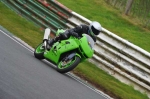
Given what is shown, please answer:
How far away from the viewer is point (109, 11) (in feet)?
59.8

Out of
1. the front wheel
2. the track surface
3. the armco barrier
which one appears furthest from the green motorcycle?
the armco barrier

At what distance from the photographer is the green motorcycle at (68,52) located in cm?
1177

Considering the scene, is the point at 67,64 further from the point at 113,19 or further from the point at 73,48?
the point at 113,19

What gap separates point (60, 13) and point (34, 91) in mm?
8555

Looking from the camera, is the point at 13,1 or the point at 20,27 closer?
the point at 20,27

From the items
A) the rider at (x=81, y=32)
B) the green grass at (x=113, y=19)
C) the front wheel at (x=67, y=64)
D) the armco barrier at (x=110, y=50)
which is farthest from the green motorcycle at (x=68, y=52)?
the green grass at (x=113, y=19)

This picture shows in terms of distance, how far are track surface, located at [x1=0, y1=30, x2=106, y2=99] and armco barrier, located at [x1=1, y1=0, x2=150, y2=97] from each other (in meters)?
2.40

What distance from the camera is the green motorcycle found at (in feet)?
38.6

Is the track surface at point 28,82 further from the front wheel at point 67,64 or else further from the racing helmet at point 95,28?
the racing helmet at point 95,28

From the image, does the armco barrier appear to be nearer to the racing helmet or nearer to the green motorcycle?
Answer: the green motorcycle

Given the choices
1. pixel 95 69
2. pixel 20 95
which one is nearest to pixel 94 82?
pixel 95 69

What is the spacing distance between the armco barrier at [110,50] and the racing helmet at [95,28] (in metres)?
2.05

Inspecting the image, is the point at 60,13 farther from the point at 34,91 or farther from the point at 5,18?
the point at 34,91

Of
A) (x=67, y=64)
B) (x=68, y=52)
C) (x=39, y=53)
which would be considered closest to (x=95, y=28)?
(x=68, y=52)
